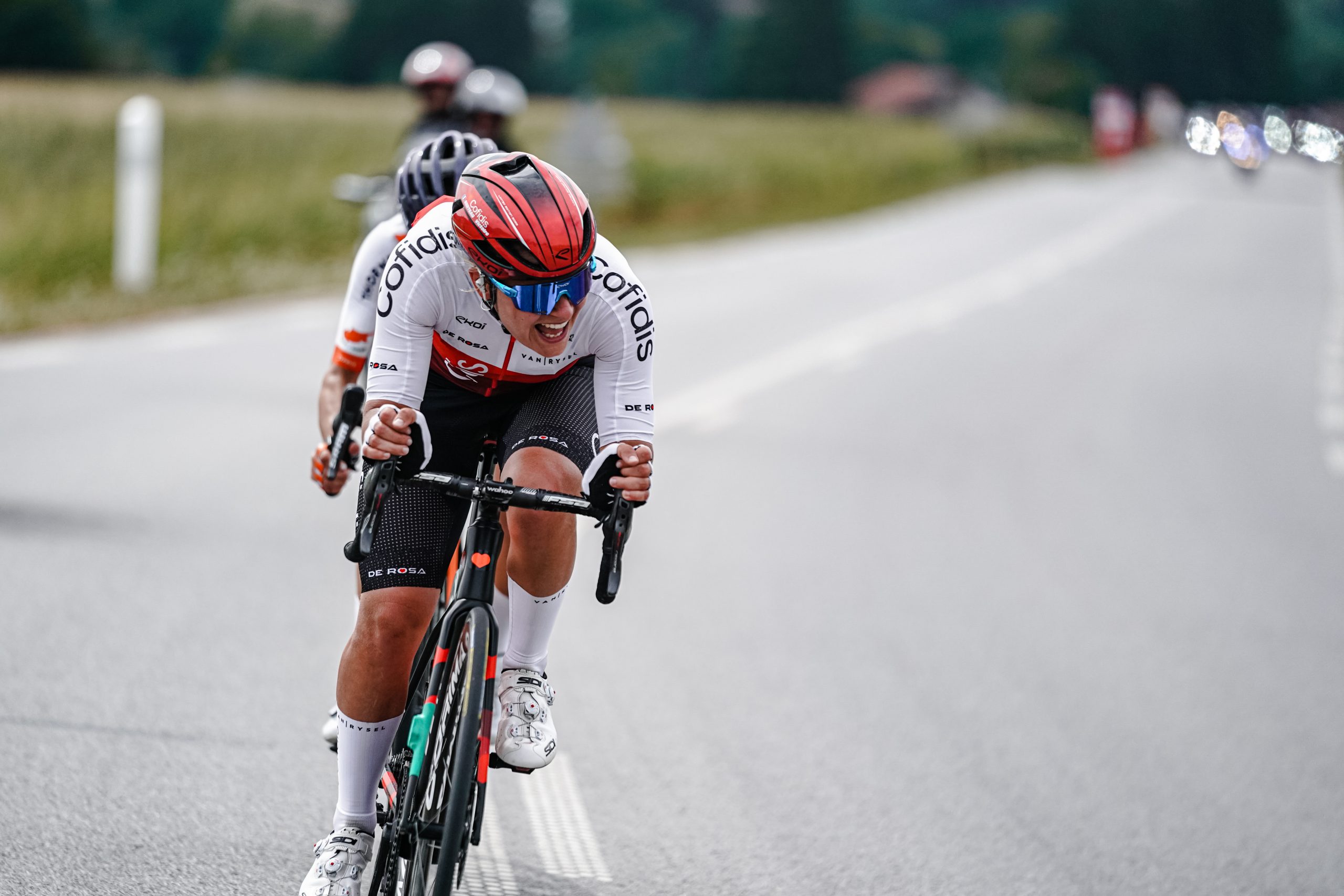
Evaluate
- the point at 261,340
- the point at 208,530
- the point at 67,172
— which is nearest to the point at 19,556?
the point at 208,530

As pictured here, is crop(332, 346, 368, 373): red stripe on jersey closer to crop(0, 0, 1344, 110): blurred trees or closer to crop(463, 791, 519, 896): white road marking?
crop(463, 791, 519, 896): white road marking

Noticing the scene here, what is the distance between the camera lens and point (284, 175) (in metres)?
25.9

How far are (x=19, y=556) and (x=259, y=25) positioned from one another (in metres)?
94.4

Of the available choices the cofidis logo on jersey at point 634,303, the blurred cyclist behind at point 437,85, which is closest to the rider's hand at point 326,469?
the cofidis logo on jersey at point 634,303

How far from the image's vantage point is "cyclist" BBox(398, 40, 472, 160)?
8.50m

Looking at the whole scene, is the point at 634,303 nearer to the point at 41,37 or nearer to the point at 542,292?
the point at 542,292

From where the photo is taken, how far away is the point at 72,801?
14.5ft

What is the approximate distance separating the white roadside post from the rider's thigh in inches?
497

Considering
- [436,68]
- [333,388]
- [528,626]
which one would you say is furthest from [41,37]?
[528,626]

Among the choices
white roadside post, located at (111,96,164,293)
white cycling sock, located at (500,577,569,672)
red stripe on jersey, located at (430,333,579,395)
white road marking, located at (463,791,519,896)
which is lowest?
white road marking, located at (463,791,519,896)

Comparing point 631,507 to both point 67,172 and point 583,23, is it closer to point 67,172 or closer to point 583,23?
point 67,172

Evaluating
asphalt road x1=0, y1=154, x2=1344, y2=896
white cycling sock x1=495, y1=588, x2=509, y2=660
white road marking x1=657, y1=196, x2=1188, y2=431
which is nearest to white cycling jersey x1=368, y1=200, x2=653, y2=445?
white cycling sock x1=495, y1=588, x2=509, y2=660

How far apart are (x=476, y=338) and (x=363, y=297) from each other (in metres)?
0.71

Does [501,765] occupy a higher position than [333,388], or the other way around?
[333,388]
